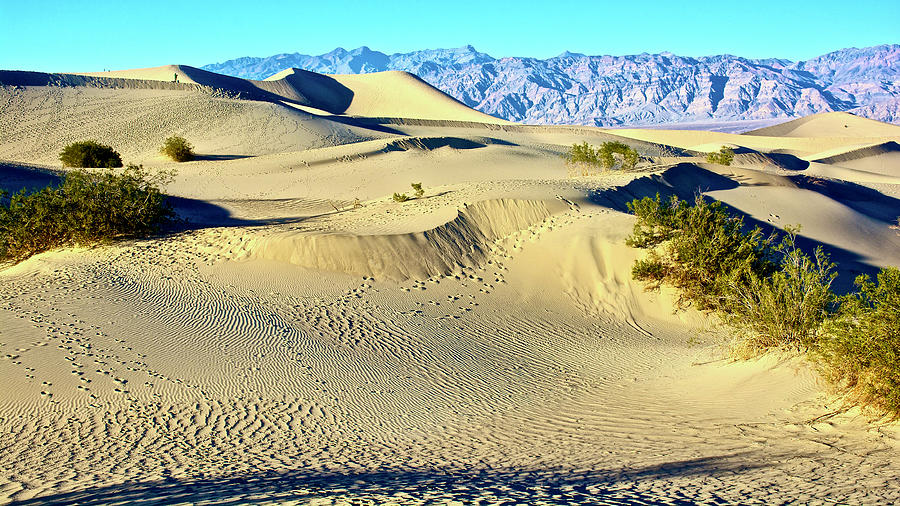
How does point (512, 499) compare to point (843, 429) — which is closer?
point (512, 499)

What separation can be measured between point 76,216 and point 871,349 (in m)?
13.5

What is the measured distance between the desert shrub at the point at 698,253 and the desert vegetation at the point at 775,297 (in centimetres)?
2

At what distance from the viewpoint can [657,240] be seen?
1291cm

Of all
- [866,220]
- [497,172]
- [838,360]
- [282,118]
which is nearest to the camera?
[838,360]

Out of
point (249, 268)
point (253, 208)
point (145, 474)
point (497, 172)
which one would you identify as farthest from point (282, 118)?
point (145, 474)

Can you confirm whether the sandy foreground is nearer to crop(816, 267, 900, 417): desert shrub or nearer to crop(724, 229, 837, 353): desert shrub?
crop(816, 267, 900, 417): desert shrub

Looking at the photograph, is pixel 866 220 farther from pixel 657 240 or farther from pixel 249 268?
pixel 249 268

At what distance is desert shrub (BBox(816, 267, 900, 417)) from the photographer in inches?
245

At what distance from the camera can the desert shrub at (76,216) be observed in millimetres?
13117

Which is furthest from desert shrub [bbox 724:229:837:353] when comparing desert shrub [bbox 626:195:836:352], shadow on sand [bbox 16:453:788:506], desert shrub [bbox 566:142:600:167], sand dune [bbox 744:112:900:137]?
sand dune [bbox 744:112:900:137]

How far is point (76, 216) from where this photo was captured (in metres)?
13.5

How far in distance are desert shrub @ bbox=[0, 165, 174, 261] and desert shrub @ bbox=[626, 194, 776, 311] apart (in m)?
10.1

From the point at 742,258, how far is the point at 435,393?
6.18 m

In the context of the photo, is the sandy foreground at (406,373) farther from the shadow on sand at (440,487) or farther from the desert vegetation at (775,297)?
the desert vegetation at (775,297)
